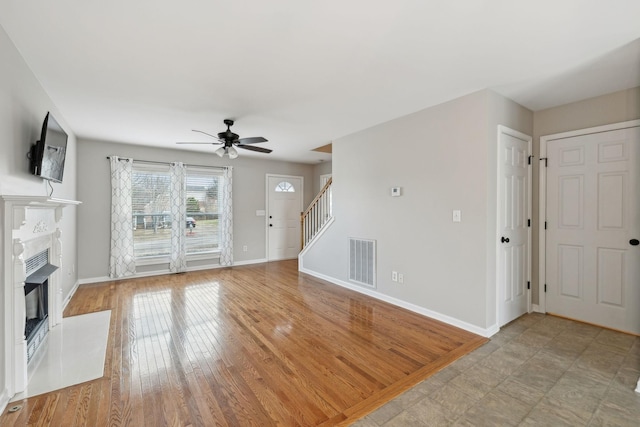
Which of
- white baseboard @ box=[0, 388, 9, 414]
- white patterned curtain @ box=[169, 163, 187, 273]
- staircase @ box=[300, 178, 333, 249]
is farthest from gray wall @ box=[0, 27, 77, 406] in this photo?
staircase @ box=[300, 178, 333, 249]

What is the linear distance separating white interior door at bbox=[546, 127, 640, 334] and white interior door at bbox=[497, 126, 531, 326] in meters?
0.26

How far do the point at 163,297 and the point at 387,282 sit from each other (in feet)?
11.0

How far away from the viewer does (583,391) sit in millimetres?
2031

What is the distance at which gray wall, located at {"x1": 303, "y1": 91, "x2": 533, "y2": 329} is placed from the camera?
295 cm

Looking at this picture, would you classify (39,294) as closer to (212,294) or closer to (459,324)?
(212,294)

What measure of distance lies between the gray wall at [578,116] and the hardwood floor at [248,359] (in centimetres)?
194

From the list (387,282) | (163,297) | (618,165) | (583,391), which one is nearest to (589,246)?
(618,165)

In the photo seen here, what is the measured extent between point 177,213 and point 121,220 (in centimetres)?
94

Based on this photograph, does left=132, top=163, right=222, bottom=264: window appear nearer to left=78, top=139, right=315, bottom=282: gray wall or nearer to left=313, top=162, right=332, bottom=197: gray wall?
left=78, top=139, right=315, bottom=282: gray wall

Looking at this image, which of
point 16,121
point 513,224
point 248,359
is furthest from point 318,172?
point 16,121

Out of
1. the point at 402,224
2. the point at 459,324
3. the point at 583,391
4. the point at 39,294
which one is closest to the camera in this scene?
the point at 583,391

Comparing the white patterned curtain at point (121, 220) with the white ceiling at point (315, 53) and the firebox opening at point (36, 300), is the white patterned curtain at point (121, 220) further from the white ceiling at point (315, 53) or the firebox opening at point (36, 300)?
the firebox opening at point (36, 300)

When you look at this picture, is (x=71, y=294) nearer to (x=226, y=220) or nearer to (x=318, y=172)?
(x=226, y=220)

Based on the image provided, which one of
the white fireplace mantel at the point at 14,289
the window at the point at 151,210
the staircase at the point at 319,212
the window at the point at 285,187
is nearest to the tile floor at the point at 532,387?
the white fireplace mantel at the point at 14,289
